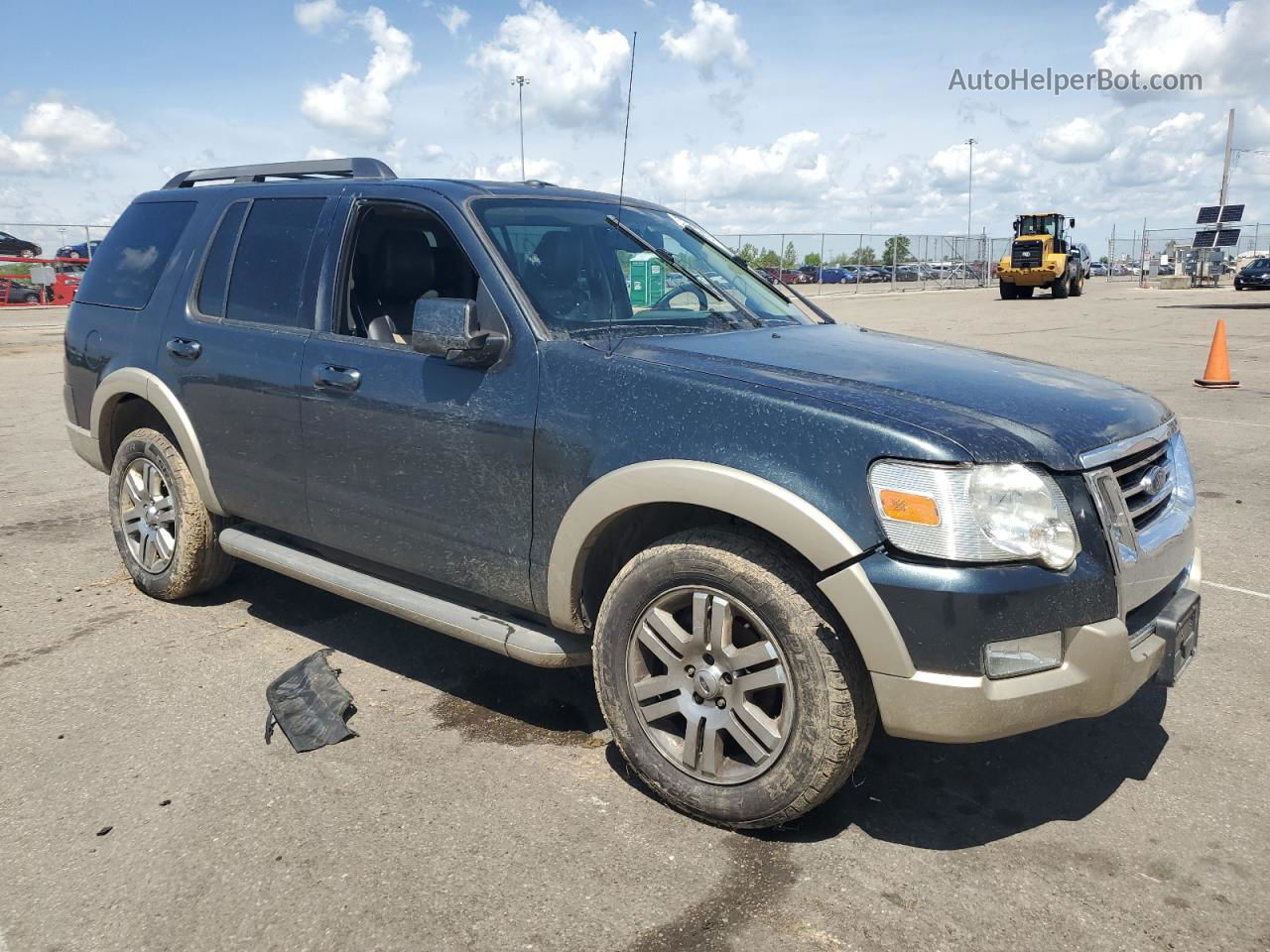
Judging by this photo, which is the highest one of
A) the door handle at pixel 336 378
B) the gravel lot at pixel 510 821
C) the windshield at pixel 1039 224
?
the windshield at pixel 1039 224

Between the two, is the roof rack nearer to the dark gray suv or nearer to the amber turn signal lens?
the dark gray suv

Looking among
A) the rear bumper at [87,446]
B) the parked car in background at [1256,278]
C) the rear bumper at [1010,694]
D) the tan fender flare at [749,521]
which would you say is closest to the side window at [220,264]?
the rear bumper at [87,446]

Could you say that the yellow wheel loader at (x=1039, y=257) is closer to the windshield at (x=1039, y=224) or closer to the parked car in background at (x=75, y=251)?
the windshield at (x=1039, y=224)

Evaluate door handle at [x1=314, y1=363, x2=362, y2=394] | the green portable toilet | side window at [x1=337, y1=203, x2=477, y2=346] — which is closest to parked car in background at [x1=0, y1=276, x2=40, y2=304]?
→ side window at [x1=337, y1=203, x2=477, y2=346]

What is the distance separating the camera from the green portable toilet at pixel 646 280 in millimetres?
3850

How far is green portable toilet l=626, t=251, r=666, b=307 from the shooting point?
3.85 metres

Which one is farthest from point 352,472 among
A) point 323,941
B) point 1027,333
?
point 1027,333

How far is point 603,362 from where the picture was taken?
3.21 meters

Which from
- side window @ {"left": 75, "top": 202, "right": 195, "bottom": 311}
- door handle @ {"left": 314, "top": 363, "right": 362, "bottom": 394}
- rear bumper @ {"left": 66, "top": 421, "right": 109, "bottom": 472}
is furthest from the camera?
rear bumper @ {"left": 66, "top": 421, "right": 109, "bottom": 472}

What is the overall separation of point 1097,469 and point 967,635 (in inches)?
24.1

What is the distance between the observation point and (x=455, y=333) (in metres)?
3.31

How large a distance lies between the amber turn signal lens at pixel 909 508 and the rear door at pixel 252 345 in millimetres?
2370

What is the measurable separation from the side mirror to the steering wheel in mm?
706

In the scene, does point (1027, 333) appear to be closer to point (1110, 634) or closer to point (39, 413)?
point (39, 413)
